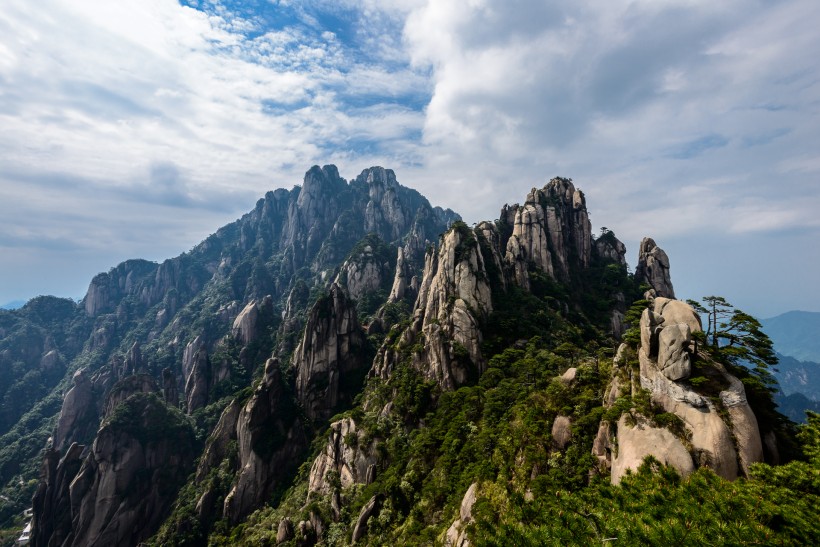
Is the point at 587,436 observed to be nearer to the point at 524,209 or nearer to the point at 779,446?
the point at 779,446

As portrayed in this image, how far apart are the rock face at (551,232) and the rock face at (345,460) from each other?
5293cm

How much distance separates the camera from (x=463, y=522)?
105 feet

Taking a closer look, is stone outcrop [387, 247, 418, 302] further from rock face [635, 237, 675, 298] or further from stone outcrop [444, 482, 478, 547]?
stone outcrop [444, 482, 478, 547]

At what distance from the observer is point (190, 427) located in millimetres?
101250

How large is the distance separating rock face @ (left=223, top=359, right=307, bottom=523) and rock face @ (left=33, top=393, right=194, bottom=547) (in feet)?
87.1

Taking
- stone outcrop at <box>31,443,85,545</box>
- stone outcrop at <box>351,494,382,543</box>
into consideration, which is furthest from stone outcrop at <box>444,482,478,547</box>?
stone outcrop at <box>31,443,85,545</box>

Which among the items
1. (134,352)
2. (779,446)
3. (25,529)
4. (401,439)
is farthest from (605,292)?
(134,352)

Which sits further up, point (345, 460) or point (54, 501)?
point (345, 460)

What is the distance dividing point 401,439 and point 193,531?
155 ft

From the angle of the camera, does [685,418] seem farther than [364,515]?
No

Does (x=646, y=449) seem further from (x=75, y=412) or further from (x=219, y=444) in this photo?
(x=75, y=412)

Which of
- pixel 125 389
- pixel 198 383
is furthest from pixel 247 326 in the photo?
pixel 125 389

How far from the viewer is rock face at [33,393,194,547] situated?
75.2m

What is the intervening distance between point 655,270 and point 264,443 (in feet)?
359
